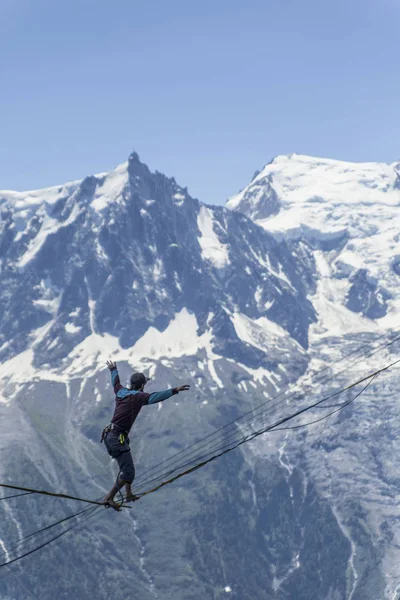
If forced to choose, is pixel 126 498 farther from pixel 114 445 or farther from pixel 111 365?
pixel 111 365

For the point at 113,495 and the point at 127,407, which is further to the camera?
the point at 127,407

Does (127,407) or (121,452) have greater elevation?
(127,407)

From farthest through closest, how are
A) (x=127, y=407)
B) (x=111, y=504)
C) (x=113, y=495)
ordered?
(x=127, y=407) → (x=113, y=495) → (x=111, y=504)

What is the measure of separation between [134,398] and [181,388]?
5.93 ft

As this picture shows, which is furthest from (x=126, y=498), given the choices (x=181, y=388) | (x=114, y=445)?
(x=181, y=388)

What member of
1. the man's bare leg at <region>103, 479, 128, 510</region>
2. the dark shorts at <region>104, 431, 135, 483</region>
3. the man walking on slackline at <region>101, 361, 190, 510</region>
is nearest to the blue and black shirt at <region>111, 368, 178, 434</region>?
the man walking on slackline at <region>101, 361, 190, 510</region>

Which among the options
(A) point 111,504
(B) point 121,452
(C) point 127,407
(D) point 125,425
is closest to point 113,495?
(A) point 111,504

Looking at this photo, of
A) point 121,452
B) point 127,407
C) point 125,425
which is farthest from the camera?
point 125,425

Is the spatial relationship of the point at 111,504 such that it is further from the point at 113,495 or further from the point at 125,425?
the point at 125,425

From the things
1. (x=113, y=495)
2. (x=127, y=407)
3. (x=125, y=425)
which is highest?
(x=127, y=407)

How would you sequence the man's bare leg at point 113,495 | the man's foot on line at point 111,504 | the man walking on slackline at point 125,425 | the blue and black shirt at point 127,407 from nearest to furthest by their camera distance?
1. the man's foot on line at point 111,504
2. the man's bare leg at point 113,495
3. the man walking on slackline at point 125,425
4. the blue and black shirt at point 127,407

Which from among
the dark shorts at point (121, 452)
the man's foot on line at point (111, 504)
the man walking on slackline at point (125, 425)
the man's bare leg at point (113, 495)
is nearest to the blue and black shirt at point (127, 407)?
the man walking on slackline at point (125, 425)

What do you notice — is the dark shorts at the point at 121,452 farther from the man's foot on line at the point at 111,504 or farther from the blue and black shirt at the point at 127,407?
the man's foot on line at the point at 111,504

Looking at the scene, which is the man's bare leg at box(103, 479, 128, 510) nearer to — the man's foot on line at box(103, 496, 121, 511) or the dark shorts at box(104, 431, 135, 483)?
the man's foot on line at box(103, 496, 121, 511)
